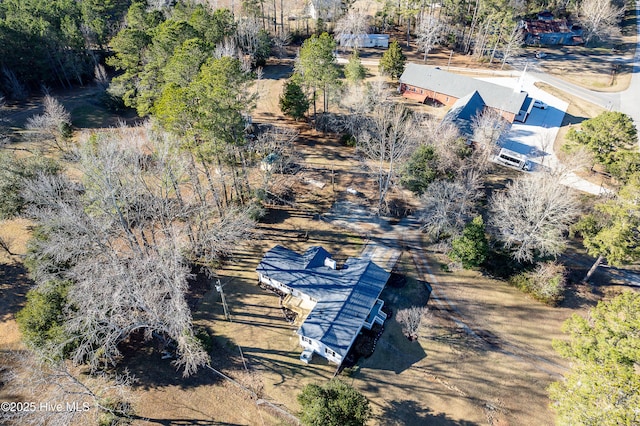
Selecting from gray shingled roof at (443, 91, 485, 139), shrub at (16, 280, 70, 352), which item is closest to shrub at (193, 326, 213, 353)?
shrub at (16, 280, 70, 352)

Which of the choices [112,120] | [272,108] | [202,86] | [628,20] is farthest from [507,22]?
[112,120]

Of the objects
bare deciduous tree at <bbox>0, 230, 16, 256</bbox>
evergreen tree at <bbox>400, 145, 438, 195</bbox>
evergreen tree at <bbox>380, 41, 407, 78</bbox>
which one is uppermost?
evergreen tree at <bbox>380, 41, 407, 78</bbox>

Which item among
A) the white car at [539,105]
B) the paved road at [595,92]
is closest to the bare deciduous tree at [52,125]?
the paved road at [595,92]

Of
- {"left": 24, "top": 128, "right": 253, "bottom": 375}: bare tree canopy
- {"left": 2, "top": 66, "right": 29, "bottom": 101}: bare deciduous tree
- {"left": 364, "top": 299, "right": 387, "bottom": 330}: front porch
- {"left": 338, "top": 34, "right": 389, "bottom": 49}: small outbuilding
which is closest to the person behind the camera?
{"left": 24, "top": 128, "right": 253, "bottom": 375}: bare tree canopy

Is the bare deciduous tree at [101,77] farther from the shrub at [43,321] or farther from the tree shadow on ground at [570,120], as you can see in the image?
the tree shadow on ground at [570,120]

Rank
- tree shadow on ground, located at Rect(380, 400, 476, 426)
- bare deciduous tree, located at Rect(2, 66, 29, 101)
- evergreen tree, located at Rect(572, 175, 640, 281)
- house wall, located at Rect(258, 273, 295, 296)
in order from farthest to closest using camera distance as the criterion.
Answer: bare deciduous tree, located at Rect(2, 66, 29, 101), house wall, located at Rect(258, 273, 295, 296), evergreen tree, located at Rect(572, 175, 640, 281), tree shadow on ground, located at Rect(380, 400, 476, 426)

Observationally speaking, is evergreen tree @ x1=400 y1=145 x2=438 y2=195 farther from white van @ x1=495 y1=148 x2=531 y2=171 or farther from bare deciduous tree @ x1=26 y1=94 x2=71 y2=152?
bare deciduous tree @ x1=26 y1=94 x2=71 y2=152

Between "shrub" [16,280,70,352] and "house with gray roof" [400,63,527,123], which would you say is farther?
"house with gray roof" [400,63,527,123]
